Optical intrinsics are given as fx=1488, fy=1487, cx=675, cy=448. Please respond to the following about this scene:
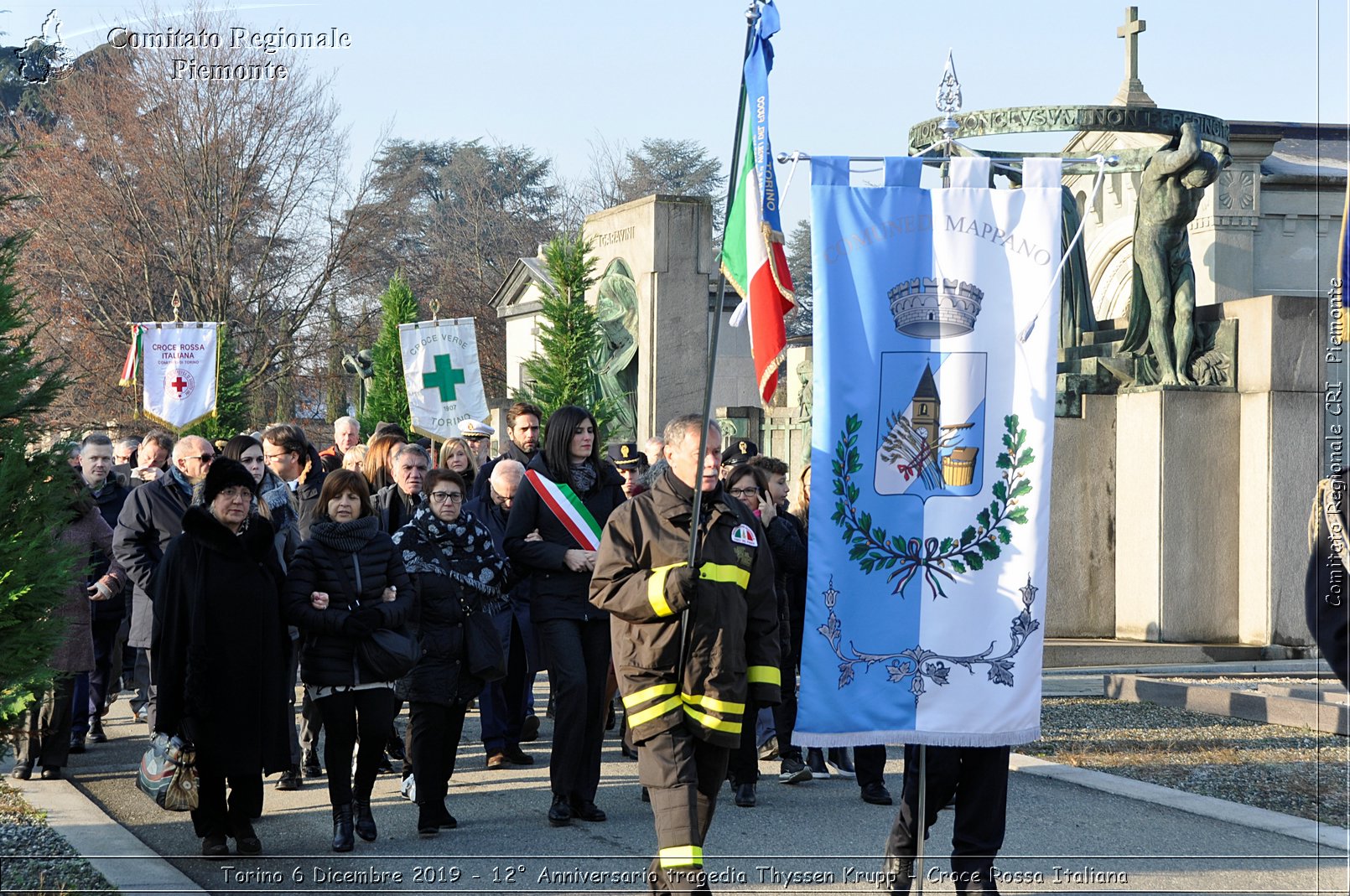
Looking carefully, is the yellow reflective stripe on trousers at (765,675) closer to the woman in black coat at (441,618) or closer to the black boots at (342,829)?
the woman in black coat at (441,618)

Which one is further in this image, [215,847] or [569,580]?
[569,580]

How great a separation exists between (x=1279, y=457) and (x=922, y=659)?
9.09 meters

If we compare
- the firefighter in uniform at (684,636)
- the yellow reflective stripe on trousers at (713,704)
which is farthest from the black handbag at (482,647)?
the yellow reflective stripe on trousers at (713,704)

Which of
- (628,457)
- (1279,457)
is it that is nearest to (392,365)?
(628,457)

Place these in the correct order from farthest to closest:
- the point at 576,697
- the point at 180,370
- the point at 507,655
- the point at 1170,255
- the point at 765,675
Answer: the point at 180,370 < the point at 1170,255 < the point at 507,655 < the point at 576,697 < the point at 765,675

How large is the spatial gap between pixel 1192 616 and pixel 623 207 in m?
9.62

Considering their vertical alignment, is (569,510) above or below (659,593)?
above

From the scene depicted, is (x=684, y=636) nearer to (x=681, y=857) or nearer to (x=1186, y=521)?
(x=681, y=857)

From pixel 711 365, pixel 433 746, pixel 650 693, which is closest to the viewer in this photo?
pixel 711 365

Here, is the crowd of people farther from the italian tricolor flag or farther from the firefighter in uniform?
the italian tricolor flag

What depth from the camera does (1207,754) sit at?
9164mm

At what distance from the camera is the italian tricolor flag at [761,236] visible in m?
5.50

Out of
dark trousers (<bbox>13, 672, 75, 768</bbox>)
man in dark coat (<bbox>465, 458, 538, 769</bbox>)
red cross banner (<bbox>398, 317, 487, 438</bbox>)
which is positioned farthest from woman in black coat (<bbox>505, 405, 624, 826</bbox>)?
red cross banner (<bbox>398, 317, 487, 438</bbox>)

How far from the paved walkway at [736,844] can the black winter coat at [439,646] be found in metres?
0.69
